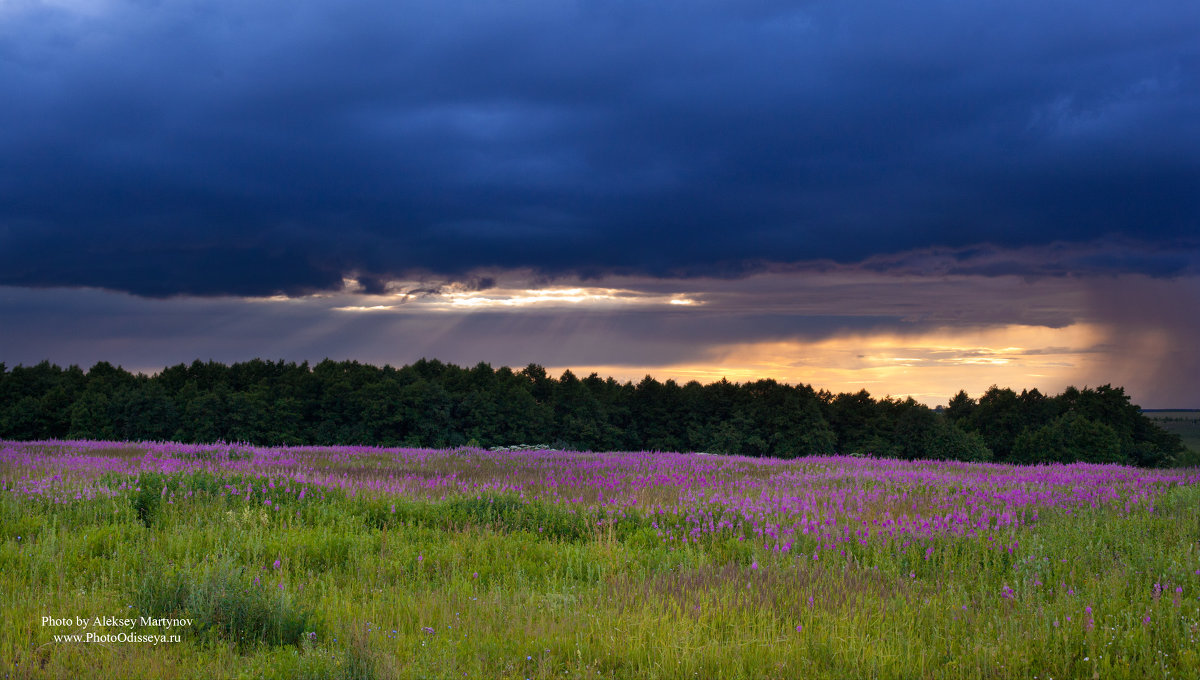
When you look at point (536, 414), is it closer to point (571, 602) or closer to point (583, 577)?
point (583, 577)

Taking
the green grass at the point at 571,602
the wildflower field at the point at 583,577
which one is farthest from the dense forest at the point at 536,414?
the green grass at the point at 571,602

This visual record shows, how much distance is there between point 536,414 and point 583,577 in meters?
34.4

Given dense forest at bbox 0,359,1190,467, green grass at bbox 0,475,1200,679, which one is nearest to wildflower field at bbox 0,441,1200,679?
green grass at bbox 0,475,1200,679

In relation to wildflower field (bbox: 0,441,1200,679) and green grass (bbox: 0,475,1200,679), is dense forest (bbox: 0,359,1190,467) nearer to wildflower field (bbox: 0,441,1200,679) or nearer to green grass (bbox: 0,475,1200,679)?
wildflower field (bbox: 0,441,1200,679)

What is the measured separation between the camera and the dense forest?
128ft

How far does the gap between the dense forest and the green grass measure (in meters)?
28.5

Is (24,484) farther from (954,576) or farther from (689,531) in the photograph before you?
(954,576)

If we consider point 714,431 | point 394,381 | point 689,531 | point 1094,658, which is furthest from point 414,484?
point 714,431

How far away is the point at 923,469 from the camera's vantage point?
16.9 meters

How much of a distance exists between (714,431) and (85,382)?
4225 cm

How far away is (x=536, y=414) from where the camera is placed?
41.5 metres

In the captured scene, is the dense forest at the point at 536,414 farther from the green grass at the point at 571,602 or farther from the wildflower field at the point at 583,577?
the green grass at the point at 571,602

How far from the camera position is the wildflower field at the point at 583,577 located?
15.7ft

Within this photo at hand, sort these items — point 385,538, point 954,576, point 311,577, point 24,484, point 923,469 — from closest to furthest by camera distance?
point 311,577
point 954,576
point 385,538
point 24,484
point 923,469
